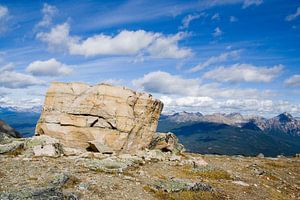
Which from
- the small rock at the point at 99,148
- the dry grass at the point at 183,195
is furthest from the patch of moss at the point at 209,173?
the small rock at the point at 99,148

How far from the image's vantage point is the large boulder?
159 feet

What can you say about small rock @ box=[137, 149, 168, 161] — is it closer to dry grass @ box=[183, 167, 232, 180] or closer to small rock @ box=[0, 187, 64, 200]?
dry grass @ box=[183, 167, 232, 180]

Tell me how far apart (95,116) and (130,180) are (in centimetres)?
2208

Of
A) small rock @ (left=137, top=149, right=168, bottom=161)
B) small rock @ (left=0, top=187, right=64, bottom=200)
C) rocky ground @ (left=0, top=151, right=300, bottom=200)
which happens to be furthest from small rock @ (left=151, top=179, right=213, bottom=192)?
small rock @ (left=137, top=149, right=168, bottom=161)

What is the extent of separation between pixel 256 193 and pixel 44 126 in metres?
32.1

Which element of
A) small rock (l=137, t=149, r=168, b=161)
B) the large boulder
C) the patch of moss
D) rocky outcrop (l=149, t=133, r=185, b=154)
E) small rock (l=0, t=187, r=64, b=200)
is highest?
the large boulder

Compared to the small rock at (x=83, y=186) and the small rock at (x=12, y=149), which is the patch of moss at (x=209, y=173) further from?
the small rock at (x=12, y=149)

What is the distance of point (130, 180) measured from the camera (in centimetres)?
2880

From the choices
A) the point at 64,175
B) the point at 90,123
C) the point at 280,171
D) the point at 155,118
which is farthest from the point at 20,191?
the point at 280,171

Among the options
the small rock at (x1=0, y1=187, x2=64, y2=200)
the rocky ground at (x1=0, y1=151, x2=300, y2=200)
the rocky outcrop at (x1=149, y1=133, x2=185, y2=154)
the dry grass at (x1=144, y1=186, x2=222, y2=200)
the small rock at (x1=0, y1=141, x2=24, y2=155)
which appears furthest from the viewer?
the rocky outcrop at (x1=149, y1=133, x2=185, y2=154)

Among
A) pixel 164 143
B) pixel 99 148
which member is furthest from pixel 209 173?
pixel 164 143

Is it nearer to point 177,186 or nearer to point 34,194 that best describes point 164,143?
point 177,186

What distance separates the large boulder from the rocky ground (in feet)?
24.7

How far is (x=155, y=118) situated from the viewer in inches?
2143
